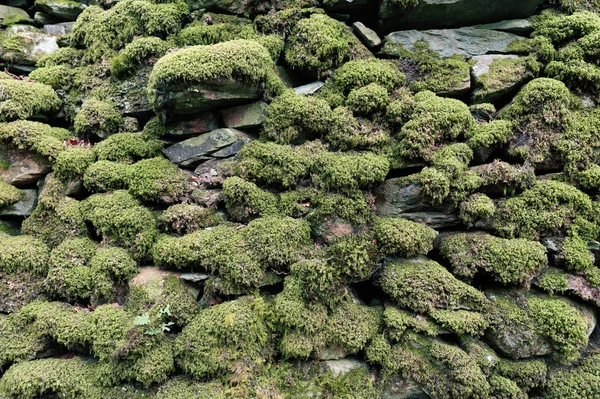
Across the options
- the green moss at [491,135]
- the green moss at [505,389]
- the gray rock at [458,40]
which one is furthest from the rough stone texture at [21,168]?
the green moss at [505,389]

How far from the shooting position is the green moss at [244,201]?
5879 mm

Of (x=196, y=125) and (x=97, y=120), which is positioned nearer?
(x=196, y=125)

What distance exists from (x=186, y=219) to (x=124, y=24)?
174 inches

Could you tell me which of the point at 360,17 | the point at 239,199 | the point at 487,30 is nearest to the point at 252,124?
the point at 239,199

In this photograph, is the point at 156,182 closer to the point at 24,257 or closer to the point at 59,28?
the point at 24,257

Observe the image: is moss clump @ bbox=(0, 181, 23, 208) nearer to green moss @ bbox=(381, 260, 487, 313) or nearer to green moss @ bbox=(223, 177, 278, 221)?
green moss @ bbox=(223, 177, 278, 221)

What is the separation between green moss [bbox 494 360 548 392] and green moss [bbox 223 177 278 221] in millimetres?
3842

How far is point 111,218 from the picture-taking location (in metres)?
5.81

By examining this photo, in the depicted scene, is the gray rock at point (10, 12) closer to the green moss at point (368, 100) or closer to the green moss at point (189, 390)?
the green moss at point (368, 100)

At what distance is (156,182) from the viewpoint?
6070mm

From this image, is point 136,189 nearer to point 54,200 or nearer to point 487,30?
point 54,200

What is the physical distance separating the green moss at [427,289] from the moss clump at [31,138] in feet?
19.0

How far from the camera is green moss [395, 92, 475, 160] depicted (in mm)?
6105

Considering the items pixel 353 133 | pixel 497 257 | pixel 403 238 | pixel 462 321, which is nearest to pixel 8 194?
pixel 353 133
